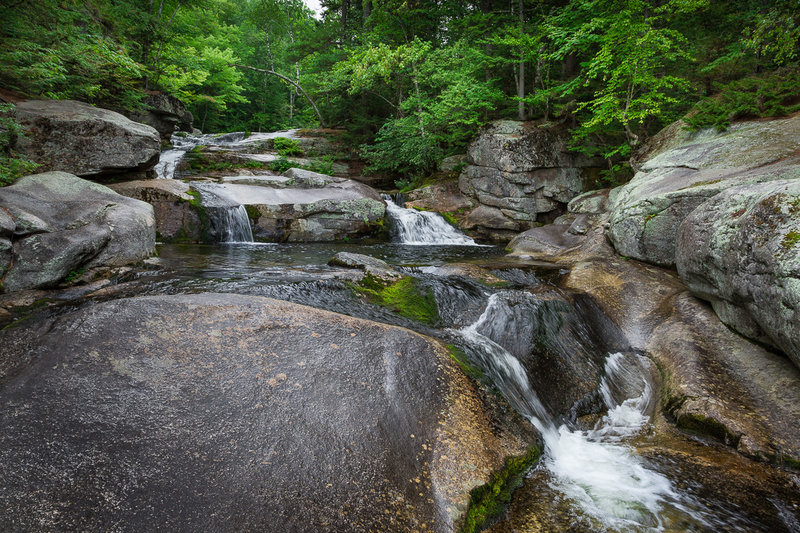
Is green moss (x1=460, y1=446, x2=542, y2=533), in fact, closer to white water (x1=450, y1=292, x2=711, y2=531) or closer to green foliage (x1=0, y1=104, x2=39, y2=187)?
white water (x1=450, y1=292, x2=711, y2=531)

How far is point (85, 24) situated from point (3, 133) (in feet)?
23.5

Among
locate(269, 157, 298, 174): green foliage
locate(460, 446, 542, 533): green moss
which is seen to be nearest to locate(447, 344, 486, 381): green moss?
locate(460, 446, 542, 533): green moss

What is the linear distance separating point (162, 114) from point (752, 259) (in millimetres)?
22954

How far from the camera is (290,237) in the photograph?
42.1 ft

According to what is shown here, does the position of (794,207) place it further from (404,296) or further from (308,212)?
(308,212)

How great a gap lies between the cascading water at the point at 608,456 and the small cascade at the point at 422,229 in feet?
29.0

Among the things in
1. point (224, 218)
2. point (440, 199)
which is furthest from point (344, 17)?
point (224, 218)

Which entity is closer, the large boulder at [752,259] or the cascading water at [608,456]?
the cascading water at [608,456]

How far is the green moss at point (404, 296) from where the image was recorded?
18.5ft

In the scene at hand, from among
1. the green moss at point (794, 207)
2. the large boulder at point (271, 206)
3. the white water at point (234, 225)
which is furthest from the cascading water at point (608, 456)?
the white water at point (234, 225)

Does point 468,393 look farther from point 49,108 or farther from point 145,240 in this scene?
point 49,108

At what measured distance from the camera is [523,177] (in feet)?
50.2

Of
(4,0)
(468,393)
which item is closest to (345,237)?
(4,0)

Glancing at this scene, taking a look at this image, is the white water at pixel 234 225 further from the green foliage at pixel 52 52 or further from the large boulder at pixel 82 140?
the green foliage at pixel 52 52
